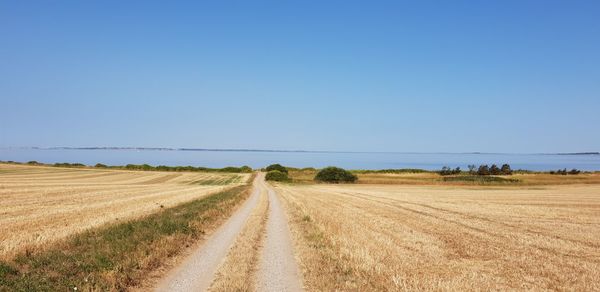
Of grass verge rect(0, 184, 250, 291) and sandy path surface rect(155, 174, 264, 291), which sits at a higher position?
grass verge rect(0, 184, 250, 291)

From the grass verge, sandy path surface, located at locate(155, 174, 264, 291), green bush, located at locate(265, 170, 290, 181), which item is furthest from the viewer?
green bush, located at locate(265, 170, 290, 181)

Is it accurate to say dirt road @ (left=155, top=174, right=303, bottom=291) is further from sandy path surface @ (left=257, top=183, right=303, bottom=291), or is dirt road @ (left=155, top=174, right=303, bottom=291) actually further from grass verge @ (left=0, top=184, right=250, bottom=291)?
grass verge @ (left=0, top=184, right=250, bottom=291)

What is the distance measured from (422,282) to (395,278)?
661 mm

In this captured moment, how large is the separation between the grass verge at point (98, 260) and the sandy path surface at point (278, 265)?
3.03 m

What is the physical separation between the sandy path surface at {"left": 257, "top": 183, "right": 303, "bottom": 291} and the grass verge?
9.95 feet

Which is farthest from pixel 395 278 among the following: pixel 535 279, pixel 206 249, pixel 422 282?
pixel 206 249

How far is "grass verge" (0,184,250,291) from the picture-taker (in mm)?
10266

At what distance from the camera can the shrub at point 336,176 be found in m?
104

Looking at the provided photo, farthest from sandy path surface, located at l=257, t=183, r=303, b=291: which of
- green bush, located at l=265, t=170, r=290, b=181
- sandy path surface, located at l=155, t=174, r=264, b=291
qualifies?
green bush, located at l=265, t=170, r=290, b=181

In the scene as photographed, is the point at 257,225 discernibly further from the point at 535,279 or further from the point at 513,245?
the point at 535,279

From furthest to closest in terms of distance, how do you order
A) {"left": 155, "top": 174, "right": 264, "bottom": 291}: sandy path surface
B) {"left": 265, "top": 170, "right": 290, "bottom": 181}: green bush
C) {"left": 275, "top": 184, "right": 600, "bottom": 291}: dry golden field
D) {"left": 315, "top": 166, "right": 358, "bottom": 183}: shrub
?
{"left": 265, "top": 170, "right": 290, "bottom": 181}: green bush, {"left": 315, "top": 166, "right": 358, "bottom": 183}: shrub, {"left": 275, "top": 184, "right": 600, "bottom": 291}: dry golden field, {"left": 155, "top": 174, "right": 264, "bottom": 291}: sandy path surface

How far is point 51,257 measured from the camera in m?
12.8

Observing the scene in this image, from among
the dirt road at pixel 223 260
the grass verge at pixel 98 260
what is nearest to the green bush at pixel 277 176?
the dirt road at pixel 223 260

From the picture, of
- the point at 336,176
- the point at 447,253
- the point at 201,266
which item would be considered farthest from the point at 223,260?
the point at 336,176
